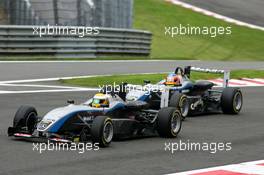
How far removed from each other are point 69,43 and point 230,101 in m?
13.3

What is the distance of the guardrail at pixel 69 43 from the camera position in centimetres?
2673

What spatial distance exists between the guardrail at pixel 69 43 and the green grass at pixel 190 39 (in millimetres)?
3146

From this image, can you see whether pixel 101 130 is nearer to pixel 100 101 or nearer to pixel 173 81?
pixel 100 101

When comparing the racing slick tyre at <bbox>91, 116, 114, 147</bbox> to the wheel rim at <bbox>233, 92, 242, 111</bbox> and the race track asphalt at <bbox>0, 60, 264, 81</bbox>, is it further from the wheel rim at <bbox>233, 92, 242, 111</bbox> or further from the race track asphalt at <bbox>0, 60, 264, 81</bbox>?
the race track asphalt at <bbox>0, 60, 264, 81</bbox>

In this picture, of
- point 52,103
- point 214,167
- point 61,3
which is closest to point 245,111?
point 52,103

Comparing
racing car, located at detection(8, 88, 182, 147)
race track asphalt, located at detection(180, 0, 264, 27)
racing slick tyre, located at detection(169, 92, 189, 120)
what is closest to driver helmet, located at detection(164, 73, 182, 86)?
racing slick tyre, located at detection(169, 92, 189, 120)

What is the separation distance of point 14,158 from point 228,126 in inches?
214

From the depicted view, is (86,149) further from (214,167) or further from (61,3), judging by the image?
(61,3)

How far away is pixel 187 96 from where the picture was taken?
571 inches

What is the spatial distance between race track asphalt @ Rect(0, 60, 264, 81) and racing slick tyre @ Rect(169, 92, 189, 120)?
8167 millimetres

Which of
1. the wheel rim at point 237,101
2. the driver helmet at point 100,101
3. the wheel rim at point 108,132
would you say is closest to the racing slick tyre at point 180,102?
the wheel rim at point 237,101

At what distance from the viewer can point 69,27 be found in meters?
27.7

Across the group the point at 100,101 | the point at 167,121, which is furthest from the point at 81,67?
the point at 100,101

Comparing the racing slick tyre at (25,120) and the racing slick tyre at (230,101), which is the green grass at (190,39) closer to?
the racing slick tyre at (230,101)
